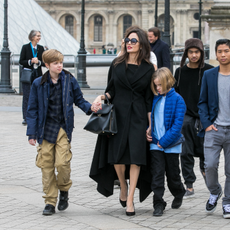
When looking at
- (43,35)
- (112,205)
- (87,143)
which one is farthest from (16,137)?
(43,35)

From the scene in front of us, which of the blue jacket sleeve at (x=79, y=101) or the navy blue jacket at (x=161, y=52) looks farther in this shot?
the navy blue jacket at (x=161, y=52)

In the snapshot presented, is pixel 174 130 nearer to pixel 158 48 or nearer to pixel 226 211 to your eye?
pixel 226 211

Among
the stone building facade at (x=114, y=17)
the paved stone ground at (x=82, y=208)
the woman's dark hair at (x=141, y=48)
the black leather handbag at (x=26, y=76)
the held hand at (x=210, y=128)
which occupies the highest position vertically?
the stone building facade at (x=114, y=17)

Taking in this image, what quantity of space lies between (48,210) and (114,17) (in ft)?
242

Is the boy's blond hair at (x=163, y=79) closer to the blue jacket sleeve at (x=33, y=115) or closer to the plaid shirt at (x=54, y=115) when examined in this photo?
the plaid shirt at (x=54, y=115)

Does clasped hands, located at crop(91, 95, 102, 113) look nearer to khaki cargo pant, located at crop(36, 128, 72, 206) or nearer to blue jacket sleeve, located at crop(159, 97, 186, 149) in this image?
khaki cargo pant, located at crop(36, 128, 72, 206)

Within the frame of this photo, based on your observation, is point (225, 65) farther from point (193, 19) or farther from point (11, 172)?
point (193, 19)

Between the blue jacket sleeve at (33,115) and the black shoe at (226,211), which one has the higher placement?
the blue jacket sleeve at (33,115)

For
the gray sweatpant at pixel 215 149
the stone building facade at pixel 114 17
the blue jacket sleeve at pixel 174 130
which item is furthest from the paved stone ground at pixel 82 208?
the stone building facade at pixel 114 17

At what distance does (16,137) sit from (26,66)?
122cm

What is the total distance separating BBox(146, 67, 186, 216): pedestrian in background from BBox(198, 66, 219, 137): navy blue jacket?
16 cm

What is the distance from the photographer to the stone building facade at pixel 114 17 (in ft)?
242

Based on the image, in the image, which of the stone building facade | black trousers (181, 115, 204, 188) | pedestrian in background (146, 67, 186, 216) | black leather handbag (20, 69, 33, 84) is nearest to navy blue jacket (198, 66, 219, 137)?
pedestrian in background (146, 67, 186, 216)

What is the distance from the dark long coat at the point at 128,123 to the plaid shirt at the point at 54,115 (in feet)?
1.13
